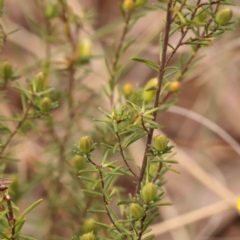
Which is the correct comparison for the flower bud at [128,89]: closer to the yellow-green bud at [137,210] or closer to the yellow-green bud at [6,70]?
the yellow-green bud at [6,70]

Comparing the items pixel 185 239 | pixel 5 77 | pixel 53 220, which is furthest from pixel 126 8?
pixel 185 239

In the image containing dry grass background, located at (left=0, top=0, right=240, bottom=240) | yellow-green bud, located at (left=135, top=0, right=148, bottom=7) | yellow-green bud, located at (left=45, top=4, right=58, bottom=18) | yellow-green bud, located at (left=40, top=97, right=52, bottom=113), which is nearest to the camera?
yellow-green bud, located at (left=40, top=97, right=52, bottom=113)

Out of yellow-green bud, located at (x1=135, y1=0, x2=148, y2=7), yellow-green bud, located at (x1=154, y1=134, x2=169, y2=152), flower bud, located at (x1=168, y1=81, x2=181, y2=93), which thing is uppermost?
yellow-green bud, located at (x1=135, y1=0, x2=148, y2=7)

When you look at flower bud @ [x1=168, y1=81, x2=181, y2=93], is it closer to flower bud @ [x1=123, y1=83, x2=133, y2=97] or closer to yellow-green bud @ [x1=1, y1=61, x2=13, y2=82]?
flower bud @ [x1=123, y1=83, x2=133, y2=97]

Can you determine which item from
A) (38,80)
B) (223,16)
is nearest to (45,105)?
(38,80)

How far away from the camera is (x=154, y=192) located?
45 cm

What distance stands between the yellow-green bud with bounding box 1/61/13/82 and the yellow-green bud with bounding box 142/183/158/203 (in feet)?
1.01

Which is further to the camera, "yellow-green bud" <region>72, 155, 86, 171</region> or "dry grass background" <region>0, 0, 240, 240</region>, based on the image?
"dry grass background" <region>0, 0, 240, 240</region>

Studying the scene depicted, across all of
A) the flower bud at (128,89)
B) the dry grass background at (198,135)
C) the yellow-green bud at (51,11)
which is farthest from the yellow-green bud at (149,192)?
the dry grass background at (198,135)

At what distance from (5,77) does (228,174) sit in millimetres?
1048

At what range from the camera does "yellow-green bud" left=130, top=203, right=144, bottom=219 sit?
0.46m

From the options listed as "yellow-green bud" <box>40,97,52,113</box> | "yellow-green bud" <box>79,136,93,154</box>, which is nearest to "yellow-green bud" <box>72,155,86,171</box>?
"yellow-green bud" <box>40,97,52,113</box>

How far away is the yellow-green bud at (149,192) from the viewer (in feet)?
1.47

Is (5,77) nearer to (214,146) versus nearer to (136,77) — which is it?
(214,146)
